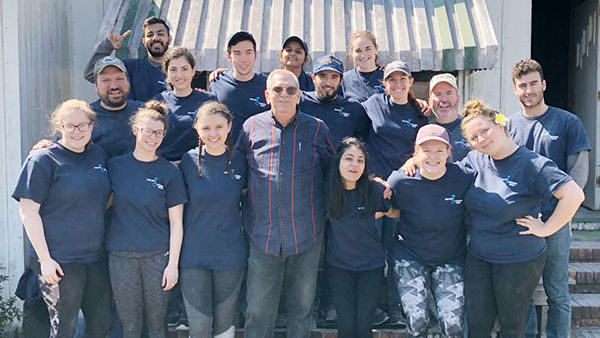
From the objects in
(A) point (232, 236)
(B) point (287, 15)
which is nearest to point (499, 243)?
(A) point (232, 236)

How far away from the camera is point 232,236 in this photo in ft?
11.6

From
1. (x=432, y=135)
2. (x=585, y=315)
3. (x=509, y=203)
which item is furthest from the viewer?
(x=585, y=315)

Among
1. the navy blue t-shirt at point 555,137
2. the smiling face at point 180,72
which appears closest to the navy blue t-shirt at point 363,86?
the navy blue t-shirt at point 555,137

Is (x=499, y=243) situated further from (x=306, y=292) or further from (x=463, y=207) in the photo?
(x=306, y=292)

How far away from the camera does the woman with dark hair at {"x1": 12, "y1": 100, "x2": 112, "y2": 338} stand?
3305 millimetres

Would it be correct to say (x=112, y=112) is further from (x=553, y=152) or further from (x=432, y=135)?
(x=553, y=152)

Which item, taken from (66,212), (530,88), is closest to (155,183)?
(66,212)

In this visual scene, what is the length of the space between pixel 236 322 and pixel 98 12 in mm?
3885

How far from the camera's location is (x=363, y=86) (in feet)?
14.6

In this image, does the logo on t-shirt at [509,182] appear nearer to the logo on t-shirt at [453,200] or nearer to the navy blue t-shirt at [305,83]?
the logo on t-shirt at [453,200]

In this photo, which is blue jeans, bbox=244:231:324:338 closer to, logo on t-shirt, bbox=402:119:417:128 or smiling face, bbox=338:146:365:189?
smiling face, bbox=338:146:365:189

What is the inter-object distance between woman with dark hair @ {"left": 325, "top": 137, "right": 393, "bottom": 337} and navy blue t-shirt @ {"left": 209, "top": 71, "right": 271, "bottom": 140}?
815 mm

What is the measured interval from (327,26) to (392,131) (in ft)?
6.25

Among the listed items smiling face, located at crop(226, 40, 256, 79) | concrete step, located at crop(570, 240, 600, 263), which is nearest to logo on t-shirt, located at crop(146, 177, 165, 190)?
smiling face, located at crop(226, 40, 256, 79)
